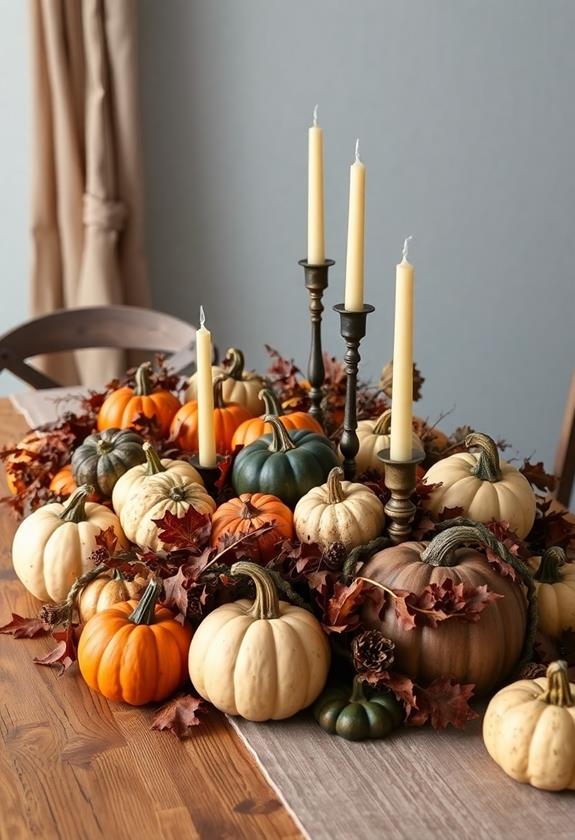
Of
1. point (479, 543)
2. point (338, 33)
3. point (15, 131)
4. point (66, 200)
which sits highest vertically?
point (338, 33)

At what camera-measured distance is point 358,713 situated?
1.05m

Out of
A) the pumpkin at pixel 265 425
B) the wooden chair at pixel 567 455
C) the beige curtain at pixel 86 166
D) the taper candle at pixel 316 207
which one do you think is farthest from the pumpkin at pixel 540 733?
the beige curtain at pixel 86 166

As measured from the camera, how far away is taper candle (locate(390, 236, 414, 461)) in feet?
3.49

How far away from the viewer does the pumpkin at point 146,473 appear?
1.31 metres

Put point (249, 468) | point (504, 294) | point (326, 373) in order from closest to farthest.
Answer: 1. point (249, 468)
2. point (326, 373)
3. point (504, 294)

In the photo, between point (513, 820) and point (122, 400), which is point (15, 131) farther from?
point (513, 820)

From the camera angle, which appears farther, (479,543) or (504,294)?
(504,294)

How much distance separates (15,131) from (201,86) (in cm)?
55

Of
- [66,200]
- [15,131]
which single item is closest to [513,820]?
[66,200]

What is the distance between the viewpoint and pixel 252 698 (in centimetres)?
105

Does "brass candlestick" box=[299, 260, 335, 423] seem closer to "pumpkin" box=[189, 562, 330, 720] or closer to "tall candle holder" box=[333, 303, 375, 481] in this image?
"tall candle holder" box=[333, 303, 375, 481]

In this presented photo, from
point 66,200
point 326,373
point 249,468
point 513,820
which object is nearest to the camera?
point 513,820

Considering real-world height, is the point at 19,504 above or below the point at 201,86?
below

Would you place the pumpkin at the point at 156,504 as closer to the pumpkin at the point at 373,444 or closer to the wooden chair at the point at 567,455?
the pumpkin at the point at 373,444
